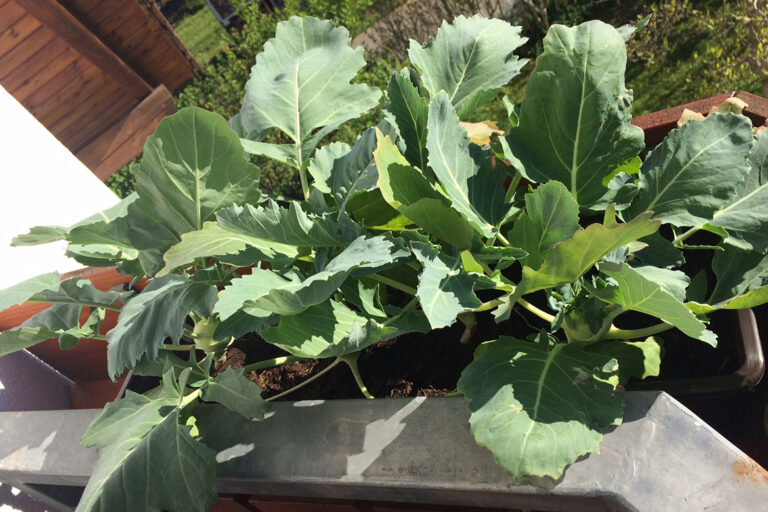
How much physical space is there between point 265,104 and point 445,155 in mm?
409

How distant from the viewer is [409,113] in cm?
82

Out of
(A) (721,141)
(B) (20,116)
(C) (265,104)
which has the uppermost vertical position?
(B) (20,116)

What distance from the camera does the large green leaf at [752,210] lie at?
2.56ft

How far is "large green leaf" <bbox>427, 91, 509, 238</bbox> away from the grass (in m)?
5.79

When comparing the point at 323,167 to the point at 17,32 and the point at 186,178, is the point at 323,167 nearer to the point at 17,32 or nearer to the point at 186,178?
the point at 186,178

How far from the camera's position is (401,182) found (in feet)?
2.52

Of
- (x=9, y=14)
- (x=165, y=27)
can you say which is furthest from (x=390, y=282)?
(x=165, y=27)

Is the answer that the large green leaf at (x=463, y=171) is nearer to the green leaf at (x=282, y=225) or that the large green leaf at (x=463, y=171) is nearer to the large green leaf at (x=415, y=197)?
the large green leaf at (x=415, y=197)

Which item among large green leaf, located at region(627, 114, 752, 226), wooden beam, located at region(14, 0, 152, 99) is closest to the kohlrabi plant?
large green leaf, located at region(627, 114, 752, 226)

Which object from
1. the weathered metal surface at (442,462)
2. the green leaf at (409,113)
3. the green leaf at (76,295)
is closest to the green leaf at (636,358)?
the weathered metal surface at (442,462)

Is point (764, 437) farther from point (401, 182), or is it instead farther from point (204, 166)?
point (204, 166)

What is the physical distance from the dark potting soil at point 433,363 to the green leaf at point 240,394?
0.22 meters

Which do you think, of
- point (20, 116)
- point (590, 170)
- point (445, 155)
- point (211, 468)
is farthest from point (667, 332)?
point (20, 116)

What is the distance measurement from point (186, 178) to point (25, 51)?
124 inches
